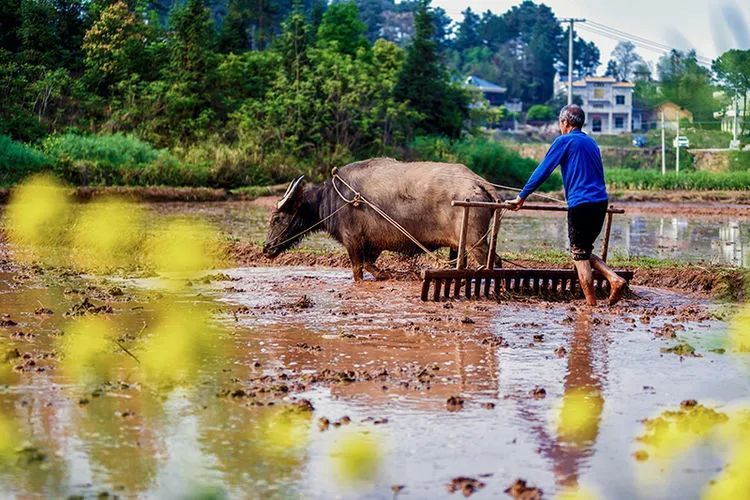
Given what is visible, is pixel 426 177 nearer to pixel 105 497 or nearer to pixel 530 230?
pixel 105 497

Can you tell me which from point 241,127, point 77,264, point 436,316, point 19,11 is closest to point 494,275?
point 436,316

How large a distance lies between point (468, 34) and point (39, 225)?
8733 centimetres

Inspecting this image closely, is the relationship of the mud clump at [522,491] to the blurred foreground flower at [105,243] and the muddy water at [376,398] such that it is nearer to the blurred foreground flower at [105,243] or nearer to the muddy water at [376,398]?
the muddy water at [376,398]

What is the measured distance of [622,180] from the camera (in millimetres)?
34094

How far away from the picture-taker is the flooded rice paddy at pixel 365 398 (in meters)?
4.50

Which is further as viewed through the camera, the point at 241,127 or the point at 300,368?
the point at 241,127

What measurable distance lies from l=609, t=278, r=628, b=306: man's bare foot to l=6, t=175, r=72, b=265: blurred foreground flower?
6147 millimetres

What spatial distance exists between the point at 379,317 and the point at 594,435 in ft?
11.9

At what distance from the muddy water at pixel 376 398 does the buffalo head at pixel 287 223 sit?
2386mm

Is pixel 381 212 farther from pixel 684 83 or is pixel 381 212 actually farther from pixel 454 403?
pixel 684 83

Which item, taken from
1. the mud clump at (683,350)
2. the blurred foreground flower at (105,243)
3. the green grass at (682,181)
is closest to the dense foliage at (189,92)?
the green grass at (682,181)

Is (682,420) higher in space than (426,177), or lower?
lower

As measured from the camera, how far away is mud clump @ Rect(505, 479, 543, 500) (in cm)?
425

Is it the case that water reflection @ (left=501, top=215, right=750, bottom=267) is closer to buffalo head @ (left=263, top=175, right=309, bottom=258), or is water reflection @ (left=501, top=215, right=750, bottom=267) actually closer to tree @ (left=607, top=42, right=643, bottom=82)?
buffalo head @ (left=263, top=175, right=309, bottom=258)
